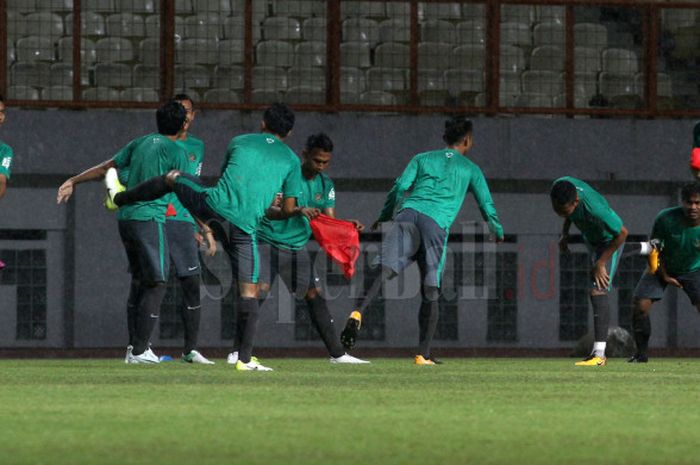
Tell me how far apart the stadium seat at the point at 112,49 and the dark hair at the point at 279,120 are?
9779 mm

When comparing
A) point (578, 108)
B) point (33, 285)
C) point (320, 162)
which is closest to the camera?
point (320, 162)

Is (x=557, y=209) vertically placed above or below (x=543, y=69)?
below

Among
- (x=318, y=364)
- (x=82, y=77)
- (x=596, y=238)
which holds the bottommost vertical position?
(x=318, y=364)

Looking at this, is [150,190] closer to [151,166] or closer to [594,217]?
[151,166]

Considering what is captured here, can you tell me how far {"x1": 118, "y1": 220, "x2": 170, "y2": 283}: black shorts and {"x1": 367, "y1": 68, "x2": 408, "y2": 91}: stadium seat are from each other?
9211 mm

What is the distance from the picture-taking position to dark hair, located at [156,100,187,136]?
13.6 meters

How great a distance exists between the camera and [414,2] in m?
22.7

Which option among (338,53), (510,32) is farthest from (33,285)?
(510,32)

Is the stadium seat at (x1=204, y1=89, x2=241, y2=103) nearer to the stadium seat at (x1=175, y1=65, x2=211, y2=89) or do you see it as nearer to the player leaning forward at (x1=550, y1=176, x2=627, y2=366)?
Result: the stadium seat at (x1=175, y1=65, x2=211, y2=89)

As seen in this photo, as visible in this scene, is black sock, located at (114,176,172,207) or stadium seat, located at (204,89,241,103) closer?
black sock, located at (114,176,172,207)

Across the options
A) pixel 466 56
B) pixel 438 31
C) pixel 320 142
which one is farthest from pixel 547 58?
pixel 320 142

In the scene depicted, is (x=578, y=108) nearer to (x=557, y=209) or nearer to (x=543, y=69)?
(x=543, y=69)

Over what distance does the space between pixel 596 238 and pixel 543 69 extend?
8561 millimetres

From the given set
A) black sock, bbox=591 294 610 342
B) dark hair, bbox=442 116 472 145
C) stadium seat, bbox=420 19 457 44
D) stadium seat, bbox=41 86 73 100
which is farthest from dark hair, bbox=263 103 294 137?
stadium seat, bbox=420 19 457 44
